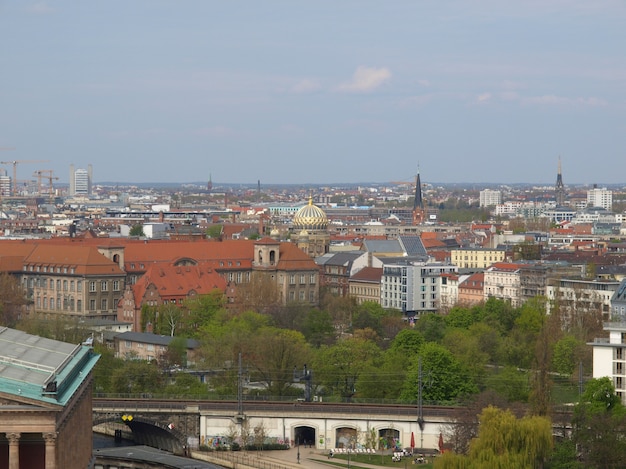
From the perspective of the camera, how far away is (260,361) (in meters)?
100

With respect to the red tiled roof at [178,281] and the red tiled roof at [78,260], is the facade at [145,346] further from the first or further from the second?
the red tiled roof at [78,260]

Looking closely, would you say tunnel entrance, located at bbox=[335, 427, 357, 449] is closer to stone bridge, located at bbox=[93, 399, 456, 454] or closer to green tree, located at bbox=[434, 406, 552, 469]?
stone bridge, located at bbox=[93, 399, 456, 454]

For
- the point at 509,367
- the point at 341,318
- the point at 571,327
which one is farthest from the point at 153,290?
the point at 509,367

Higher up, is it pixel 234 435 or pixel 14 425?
pixel 14 425

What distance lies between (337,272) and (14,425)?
Answer: 12579cm

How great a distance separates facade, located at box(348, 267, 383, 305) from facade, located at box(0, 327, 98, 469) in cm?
10739

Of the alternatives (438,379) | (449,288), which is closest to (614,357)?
(438,379)

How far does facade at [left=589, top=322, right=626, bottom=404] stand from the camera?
86562mm

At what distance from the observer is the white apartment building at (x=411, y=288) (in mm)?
160625

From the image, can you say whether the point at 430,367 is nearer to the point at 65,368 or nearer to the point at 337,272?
the point at 65,368

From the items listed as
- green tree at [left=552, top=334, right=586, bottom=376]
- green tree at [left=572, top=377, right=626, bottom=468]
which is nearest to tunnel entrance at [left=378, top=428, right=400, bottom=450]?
green tree at [left=572, top=377, right=626, bottom=468]

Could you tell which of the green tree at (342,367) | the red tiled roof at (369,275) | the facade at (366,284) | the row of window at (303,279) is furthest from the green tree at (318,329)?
the red tiled roof at (369,275)

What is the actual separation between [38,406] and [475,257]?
481 ft

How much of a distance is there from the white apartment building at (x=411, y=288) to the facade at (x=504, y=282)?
194 inches
